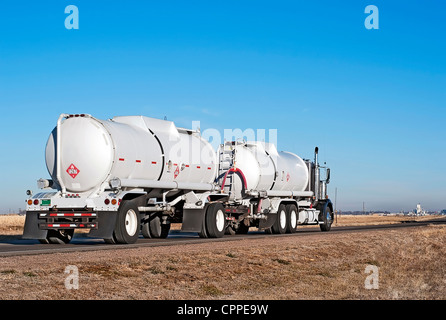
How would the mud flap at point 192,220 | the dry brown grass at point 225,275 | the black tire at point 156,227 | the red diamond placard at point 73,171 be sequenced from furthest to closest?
the black tire at point 156,227, the mud flap at point 192,220, the red diamond placard at point 73,171, the dry brown grass at point 225,275

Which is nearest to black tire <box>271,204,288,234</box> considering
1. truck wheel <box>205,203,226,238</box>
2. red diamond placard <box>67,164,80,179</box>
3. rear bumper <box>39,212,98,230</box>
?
truck wheel <box>205,203,226,238</box>

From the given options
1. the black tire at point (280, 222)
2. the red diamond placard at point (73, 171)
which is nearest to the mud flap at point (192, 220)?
the red diamond placard at point (73, 171)

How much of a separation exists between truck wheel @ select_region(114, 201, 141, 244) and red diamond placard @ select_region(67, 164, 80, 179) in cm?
176

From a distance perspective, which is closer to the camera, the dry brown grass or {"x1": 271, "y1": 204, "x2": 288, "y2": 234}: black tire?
the dry brown grass

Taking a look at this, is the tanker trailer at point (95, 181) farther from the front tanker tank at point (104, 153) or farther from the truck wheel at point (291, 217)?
the truck wheel at point (291, 217)

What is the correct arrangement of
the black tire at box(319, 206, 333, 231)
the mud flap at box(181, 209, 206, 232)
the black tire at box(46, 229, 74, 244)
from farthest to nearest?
the black tire at box(319, 206, 333, 231) < the mud flap at box(181, 209, 206, 232) < the black tire at box(46, 229, 74, 244)

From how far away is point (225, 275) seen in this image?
42.8 ft

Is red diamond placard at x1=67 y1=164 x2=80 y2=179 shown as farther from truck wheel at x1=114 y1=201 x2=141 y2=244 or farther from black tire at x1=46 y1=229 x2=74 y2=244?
black tire at x1=46 y1=229 x2=74 y2=244

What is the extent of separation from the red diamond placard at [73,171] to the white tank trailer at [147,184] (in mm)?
32

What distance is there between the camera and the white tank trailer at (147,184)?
2075 centimetres

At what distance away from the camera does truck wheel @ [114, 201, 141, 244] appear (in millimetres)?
20734

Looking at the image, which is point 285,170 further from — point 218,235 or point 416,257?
point 416,257

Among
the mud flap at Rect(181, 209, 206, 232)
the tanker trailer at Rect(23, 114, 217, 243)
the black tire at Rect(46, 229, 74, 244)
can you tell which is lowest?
the black tire at Rect(46, 229, 74, 244)
